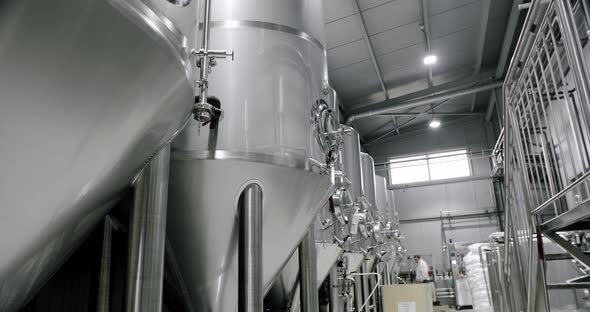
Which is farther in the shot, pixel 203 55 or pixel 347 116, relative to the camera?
pixel 347 116

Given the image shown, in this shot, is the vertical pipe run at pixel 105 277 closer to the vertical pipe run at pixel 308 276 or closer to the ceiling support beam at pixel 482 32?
the vertical pipe run at pixel 308 276

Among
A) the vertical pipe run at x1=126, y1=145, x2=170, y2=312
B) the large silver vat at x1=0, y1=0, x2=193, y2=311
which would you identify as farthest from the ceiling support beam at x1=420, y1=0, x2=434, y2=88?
the large silver vat at x1=0, y1=0, x2=193, y2=311

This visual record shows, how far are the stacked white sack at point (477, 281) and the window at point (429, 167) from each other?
15.1 ft

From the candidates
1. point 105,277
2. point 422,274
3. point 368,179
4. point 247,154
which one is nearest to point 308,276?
point 247,154

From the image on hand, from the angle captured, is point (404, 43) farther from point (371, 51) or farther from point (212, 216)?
point (212, 216)

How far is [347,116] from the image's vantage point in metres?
8.08

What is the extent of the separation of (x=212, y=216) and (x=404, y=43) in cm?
575

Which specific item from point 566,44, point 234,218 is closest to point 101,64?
point 234,218

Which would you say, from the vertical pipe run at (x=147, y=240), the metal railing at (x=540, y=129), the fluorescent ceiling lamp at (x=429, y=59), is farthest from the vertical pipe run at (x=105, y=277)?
the fluorescent ceiling lamp at (x=429, y=59)

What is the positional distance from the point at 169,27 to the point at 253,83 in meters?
0.59

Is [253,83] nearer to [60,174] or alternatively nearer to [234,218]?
[234,218]

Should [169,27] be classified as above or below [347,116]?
below

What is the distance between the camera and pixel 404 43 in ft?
20.9

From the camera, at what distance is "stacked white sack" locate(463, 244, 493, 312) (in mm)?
4914
